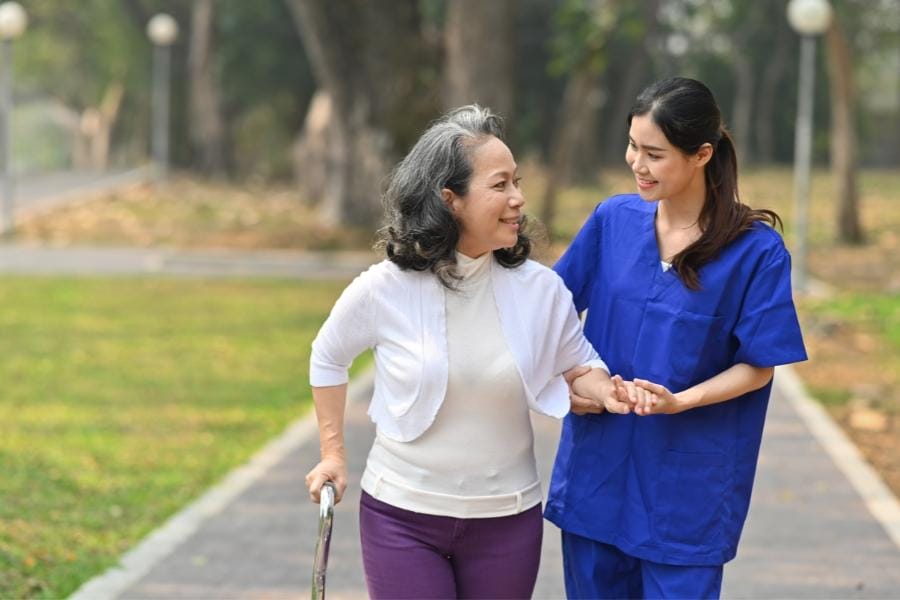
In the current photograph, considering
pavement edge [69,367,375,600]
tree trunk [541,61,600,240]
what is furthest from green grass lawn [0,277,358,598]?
tree trunk [541,61,600,240]

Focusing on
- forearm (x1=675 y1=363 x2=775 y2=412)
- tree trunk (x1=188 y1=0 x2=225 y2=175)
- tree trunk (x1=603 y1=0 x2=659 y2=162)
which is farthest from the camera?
tree trunk (x1=603 y1=0 x2=659 y2=162)

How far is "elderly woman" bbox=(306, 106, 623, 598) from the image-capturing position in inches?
138

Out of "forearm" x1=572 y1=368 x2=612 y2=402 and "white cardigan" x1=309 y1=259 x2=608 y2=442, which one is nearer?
"white cardigan" x1=309 y1=259 x2=608 y2=442

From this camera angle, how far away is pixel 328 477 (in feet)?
11.7

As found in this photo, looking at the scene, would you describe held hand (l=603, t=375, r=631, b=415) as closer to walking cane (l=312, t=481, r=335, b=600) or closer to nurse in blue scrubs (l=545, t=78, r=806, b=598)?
nurse in blue scrubs (l=545, t=78, r=806, b=598)

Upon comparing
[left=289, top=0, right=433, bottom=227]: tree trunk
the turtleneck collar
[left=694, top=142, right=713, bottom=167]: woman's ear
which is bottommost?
[left=289, top=0, right=433, bottom=227]: tree trunk

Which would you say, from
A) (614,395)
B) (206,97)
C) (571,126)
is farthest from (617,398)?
(206,97)

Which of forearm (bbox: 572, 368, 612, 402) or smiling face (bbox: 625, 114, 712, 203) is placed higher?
smiling face (bbox: 625, 114, 712, 203)

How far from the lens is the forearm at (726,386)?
3.62 metres

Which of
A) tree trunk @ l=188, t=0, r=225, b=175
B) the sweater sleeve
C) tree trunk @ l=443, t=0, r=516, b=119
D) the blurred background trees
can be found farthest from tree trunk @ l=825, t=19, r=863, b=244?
tree trunk @ l=188, t=0, r=225, b=175

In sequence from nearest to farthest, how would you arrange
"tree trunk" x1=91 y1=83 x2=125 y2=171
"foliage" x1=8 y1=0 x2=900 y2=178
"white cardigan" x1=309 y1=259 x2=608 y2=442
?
1. "white cardigan" x1=309 y1=259 x2=608 y2=442
2. "foliage" x1=8 y1=0 x2=900 y2=178
3. "tree trunk" x1=91 y1=83 x2=125 y2=171

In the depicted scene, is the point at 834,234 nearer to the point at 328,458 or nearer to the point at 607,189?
the point at 607,189

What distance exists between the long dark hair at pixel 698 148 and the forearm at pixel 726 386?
214 millimetres

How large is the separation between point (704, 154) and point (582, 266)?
418 mm
